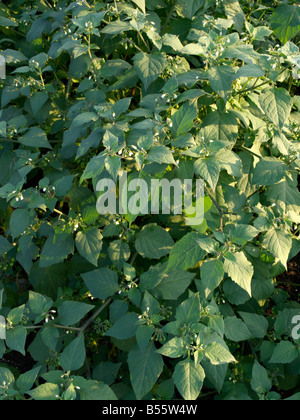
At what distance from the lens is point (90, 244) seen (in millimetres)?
2068

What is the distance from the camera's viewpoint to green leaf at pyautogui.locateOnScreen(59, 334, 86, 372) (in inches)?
71.9

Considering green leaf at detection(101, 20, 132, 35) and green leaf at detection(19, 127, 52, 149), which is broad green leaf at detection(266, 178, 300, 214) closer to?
green leaf at detection(101, 20, 132, 35)

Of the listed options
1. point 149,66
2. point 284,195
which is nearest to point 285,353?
point 284,195

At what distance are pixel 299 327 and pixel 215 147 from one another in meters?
1.02

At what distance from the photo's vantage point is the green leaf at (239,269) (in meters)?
1.72

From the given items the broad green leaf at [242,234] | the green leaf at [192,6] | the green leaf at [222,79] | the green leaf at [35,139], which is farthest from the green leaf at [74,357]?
the green leaf at [192,6]

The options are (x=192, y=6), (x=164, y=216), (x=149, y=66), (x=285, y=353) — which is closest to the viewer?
(x=285, y=353)

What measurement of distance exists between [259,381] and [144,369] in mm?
532

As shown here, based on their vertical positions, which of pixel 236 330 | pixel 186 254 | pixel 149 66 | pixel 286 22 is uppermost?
pixel 286 22

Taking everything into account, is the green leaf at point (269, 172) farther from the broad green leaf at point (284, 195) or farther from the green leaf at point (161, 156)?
the green leaf at point (161, 156)

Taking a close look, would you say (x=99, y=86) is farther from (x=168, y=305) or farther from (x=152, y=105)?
(x=168, y=305)

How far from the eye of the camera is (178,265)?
183 centimetres

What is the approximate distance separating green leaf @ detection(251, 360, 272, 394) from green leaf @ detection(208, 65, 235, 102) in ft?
4.01

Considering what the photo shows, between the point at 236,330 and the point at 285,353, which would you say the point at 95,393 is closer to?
the point at 236,330
